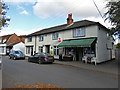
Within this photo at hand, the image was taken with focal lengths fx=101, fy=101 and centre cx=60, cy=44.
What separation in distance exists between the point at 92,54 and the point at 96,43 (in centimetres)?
164

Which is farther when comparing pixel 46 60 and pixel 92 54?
pixel 92 54

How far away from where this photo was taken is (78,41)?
14.8 m

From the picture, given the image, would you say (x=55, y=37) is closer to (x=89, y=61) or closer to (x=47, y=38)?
(x=47, y=38)

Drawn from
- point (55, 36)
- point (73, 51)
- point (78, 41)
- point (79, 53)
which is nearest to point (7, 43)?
point (55, 36)

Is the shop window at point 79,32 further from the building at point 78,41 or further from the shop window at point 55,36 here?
the shop window at point 55,36

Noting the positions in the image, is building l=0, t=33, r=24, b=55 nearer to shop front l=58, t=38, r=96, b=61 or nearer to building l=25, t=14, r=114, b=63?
building l=25, t=14, r=114, b=63

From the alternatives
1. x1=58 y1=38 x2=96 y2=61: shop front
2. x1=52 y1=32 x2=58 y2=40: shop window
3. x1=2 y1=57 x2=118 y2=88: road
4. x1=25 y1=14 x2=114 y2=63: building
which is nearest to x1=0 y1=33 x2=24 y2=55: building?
x1=25 y1=14 x2=114 y2=63: building

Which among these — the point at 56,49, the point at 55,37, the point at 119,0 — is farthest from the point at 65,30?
the point at 119,0

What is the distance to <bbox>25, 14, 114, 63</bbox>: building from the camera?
13722mm

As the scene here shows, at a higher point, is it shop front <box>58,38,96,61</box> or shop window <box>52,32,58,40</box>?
shop window <box>52,32,58,40</box>

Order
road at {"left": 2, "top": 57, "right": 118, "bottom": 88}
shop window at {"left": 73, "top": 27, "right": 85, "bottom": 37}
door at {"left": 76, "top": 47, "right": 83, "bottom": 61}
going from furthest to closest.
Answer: door at {"left": 76, "top": 47, "right": 83, "bottom": 61} → shop window at {"left": 73, "top": 27, "right": 85, "bottom": 37} → road at {"left": 2, "top": 57, "right": 118, "bottom": 88}

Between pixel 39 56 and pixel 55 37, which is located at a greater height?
pixel 55 37

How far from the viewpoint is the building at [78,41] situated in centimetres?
1372

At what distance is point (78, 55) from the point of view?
16547 millimetres
